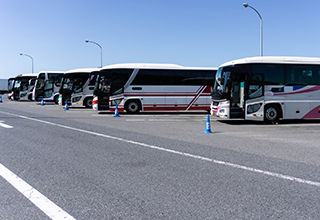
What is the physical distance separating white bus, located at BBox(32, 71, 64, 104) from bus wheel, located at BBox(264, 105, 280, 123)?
24.8 metres

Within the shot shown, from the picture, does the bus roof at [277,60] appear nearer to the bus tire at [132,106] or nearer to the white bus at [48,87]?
the bus tire at [132,106]

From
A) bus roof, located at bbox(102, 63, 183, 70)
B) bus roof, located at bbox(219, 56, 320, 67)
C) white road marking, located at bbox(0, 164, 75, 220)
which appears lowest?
white road marking, located at bbox(0, 164, 75, 220)

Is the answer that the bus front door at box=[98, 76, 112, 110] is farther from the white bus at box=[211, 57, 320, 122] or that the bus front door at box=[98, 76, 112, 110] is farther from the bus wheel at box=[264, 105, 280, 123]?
the bus wheel at box=[264, 105, 280, 123]

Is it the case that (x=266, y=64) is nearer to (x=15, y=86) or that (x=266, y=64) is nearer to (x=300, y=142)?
(x=300, y=142)

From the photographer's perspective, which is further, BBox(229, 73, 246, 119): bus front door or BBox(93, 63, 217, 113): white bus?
BBox(93, 63, 217, 113): white bus

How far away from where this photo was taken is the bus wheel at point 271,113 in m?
15.0

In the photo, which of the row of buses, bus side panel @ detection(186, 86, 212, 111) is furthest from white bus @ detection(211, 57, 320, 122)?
bus side panel @ detection(186, 86, 212, 111)

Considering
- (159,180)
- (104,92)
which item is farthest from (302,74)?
(159,180)

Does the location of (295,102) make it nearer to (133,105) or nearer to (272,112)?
(272,112)

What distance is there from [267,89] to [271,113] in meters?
1.14

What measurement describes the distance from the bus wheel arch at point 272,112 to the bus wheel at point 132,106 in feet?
28.4

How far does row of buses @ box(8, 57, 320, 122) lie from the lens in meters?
14.9

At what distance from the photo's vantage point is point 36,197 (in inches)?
166

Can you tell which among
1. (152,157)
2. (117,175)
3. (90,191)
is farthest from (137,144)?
(90,191)
